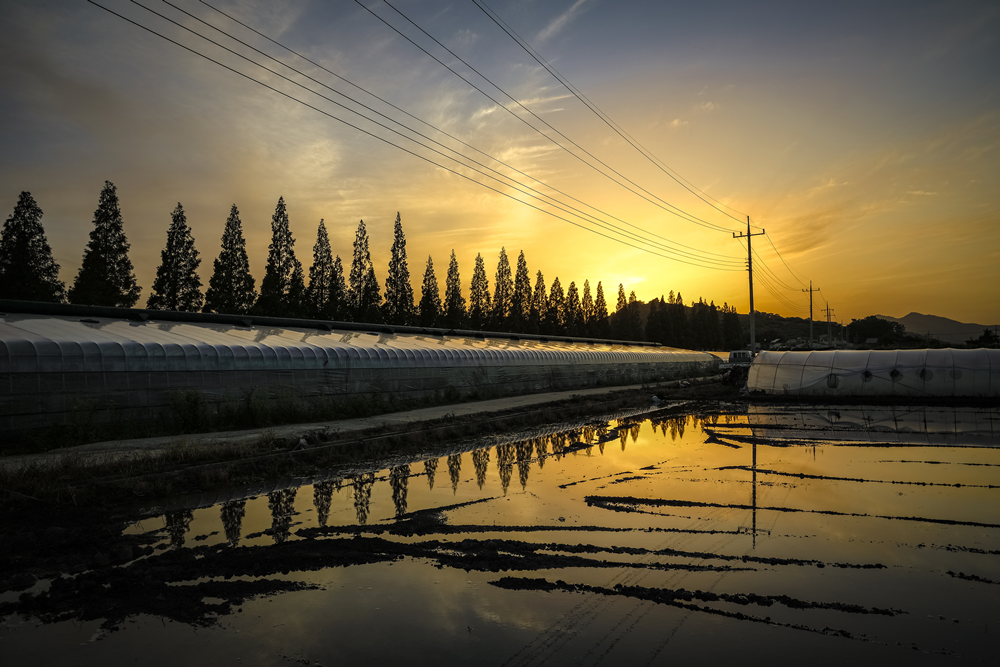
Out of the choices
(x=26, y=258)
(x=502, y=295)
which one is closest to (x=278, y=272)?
(x=26, y=258)

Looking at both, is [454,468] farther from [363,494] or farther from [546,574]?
[546,574]

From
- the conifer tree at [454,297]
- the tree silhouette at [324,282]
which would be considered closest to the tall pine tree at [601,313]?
the conifer tree at [454,297]

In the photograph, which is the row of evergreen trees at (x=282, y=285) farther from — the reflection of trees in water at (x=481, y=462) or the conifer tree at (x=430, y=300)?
the reflection of trees in water at (x=481, y=462)

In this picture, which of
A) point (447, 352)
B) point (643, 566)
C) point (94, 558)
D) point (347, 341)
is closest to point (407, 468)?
point (94, 558)

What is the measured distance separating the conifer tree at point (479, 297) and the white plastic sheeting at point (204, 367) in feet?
148

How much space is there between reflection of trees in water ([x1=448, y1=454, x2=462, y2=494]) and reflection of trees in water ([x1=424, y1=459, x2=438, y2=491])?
345 mm

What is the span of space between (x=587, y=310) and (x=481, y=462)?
88.3 metres

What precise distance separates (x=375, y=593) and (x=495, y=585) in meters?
1.27

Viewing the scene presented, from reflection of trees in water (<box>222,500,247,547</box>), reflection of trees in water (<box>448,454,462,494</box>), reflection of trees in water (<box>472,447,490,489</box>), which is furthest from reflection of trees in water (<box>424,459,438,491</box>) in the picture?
reflection of trees in water (<box>222,500,247,547</box>)

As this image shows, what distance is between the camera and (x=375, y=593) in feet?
19.4

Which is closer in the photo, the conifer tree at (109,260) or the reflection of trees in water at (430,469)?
the reflection of trees in water at (430,469)

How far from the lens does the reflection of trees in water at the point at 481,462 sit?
11.5m

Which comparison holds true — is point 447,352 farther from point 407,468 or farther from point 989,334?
point 989,334

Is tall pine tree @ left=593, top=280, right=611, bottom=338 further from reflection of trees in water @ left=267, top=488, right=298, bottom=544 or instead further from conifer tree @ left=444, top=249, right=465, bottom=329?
reflection of trees in water @ left=267, top=488, right=298, bottom=544
